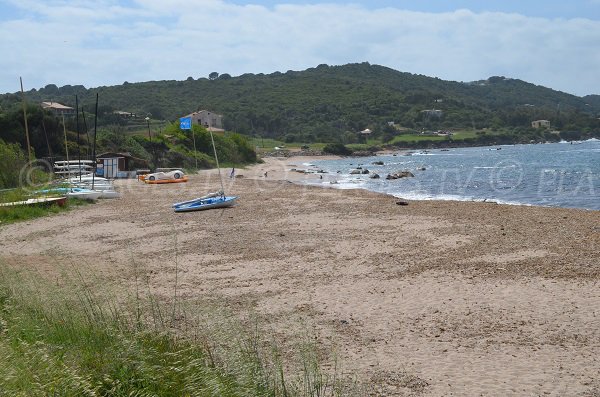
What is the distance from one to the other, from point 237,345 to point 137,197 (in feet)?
92.2

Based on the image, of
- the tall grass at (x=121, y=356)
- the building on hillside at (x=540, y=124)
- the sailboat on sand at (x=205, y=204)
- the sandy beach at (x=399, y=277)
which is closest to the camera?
the tall grass at (x=121, y=356)

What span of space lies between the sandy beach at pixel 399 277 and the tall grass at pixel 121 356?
4.01ft

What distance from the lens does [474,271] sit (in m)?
13.1

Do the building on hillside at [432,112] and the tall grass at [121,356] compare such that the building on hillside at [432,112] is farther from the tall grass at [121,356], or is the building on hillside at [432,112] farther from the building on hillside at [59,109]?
the tall grass at [121,356]

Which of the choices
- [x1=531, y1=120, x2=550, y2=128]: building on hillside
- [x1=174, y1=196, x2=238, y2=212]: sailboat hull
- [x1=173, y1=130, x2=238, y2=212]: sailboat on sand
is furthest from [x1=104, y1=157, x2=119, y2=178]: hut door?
[x1=531, y1=120, x2=550, y2=128]: building on hillside

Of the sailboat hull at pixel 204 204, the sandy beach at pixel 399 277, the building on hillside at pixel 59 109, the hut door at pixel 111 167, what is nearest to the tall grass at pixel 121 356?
the sandy beach at pixel 399 277

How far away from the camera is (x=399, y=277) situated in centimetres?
1291

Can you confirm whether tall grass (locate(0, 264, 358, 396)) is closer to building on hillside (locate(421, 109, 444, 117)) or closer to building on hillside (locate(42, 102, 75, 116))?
building on hillside (locate(42, 102, 75, 116))

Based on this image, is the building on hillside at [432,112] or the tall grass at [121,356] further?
the building on hillside at [432,112]

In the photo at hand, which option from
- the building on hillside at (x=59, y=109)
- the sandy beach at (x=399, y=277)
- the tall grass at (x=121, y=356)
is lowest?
the sandy beach at (x=399, y=277)

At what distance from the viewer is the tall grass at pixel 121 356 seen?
5301 millimetres

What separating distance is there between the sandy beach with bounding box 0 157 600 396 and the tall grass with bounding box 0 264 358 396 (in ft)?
4.01

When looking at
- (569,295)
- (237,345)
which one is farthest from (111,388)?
(569,295)

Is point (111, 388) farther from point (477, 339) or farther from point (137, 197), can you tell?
point (137, 197)
